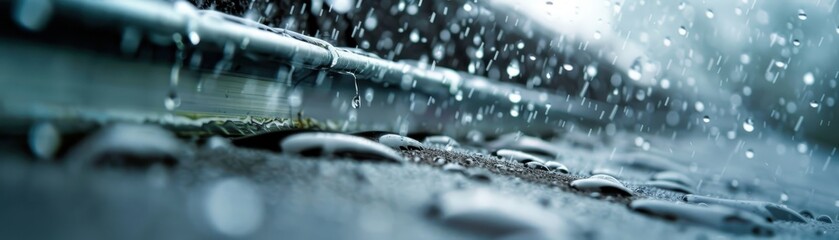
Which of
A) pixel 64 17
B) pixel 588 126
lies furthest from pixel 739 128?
pixel 64 17

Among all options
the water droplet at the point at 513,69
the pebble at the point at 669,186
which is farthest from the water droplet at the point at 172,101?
the water droplet at the point at 513,69

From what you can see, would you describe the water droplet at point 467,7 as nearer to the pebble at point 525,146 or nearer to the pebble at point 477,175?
the pebble at point 525,146

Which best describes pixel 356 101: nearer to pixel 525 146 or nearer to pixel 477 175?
pixel 477 175

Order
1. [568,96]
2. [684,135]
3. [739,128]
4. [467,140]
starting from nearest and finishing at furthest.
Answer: [467,140]
[568,96]
[684,135]
[739,128]

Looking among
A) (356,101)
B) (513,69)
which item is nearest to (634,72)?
(513,69)

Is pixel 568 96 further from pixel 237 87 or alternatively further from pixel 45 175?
pixel 45 175

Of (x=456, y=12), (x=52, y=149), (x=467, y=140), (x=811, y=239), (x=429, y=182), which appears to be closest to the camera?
(x=52, y=149)

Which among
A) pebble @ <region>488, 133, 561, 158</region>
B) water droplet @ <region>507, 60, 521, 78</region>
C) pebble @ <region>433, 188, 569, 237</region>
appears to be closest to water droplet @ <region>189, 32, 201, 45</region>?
pebble @ <region>433, 188, 569, 237</region>
